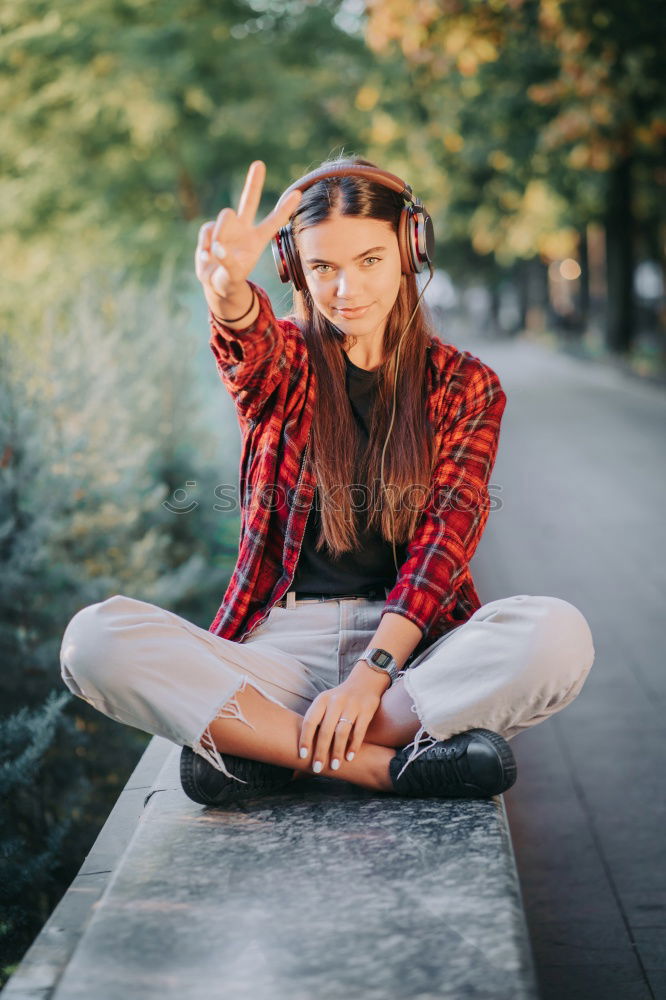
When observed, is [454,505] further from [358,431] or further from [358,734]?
[358,734]

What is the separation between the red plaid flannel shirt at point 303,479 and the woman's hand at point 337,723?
276 mm

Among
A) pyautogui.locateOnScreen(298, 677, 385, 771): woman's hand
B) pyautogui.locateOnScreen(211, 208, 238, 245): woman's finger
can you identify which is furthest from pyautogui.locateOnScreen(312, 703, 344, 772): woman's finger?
pyautogui.locateOnScreen(211, 208, 238, 245): woman's finger

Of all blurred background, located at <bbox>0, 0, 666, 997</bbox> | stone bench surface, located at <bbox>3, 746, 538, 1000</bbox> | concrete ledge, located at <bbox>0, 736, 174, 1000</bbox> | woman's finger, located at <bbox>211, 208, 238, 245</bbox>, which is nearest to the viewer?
stone bench surface, located at <bbox>3, 746, 538, 1000</bbox>

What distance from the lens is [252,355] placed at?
268 centimetres

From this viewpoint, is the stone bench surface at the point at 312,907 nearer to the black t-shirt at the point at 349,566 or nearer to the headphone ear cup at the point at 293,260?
the black t-shirt at the point at 349,566

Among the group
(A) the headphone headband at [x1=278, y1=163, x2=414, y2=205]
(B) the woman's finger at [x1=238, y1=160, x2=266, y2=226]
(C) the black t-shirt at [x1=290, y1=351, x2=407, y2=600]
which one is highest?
(A) the headphone headband at [x1=278, y1=163, x2=414, y2=205]

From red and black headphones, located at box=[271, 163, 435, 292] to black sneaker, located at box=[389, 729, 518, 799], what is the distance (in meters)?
1.26

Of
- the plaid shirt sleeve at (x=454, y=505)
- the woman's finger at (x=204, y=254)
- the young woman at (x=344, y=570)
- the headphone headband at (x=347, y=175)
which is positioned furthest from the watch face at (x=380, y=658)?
the headphone headband at (x=347, y=175)

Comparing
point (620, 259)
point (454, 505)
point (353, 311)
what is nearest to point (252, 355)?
point (353, 311)

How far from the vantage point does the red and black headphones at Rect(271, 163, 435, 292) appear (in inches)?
109

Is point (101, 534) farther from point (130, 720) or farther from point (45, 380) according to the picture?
point (130, 720)

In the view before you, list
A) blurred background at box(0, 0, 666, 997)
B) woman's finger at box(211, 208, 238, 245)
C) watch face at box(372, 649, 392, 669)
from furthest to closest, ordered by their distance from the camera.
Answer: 1. blurred background at box(0, 0, 666, 997)
2. watch face at box(372, 649, 392, 669)
3. woman's finger at box(211, 208, 238, 245)

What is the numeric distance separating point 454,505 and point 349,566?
338 mm

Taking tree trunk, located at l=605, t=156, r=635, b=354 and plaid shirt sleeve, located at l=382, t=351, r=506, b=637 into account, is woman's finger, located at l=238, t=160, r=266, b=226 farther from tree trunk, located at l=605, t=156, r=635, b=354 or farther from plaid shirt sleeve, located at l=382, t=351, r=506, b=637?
tree trunk, located at l=605, t=156, r=635, b=354
